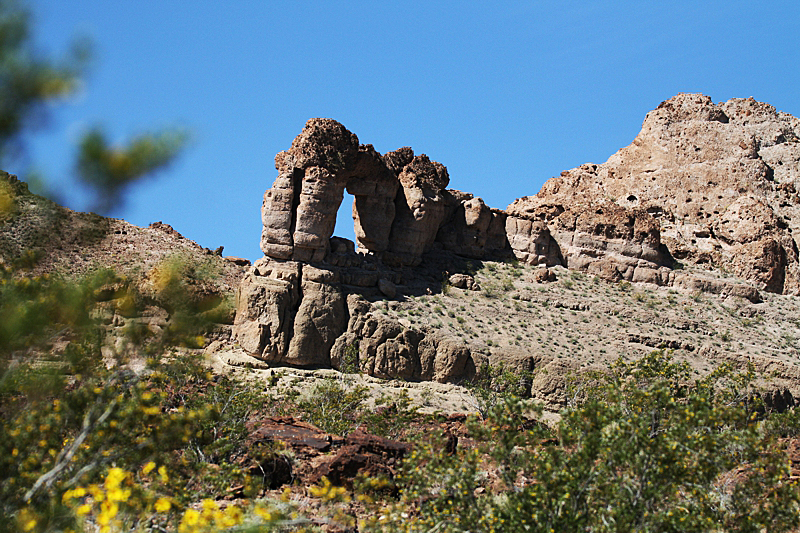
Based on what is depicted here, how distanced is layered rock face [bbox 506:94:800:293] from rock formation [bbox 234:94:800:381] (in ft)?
0.33

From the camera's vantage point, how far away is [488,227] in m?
56.8

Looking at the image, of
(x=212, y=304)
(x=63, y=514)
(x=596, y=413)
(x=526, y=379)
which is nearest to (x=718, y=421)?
(x=596, y=413)

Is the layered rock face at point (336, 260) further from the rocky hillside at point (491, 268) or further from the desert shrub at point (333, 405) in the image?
the desert shrub at point (333, 405)

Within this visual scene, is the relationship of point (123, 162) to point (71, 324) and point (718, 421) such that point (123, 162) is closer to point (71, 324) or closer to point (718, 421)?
point (71, 324)

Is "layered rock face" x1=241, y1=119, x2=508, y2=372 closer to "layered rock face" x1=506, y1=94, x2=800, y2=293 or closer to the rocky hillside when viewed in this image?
the rocky hillside

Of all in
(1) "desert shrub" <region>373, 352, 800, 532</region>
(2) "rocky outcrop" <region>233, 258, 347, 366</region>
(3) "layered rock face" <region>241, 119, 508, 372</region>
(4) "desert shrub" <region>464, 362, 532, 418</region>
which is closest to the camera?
(1) "desert shrub" <region>373, 352, 800, 532</region>

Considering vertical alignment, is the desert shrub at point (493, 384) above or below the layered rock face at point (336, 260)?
below

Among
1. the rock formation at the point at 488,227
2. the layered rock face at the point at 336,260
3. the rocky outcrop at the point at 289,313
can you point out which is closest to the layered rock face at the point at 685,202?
the rock formation at the point at 488,227

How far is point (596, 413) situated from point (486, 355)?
26.3 m

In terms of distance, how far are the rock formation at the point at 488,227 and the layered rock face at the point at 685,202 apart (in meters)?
0.10

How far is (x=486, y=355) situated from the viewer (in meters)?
44.3

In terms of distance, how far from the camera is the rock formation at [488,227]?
43.6m

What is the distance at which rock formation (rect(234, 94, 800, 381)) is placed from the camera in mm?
43562

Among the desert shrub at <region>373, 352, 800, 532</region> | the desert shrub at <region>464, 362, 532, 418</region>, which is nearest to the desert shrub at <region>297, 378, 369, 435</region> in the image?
the desert shrub at <region>464, 362, 532, 418</region>
